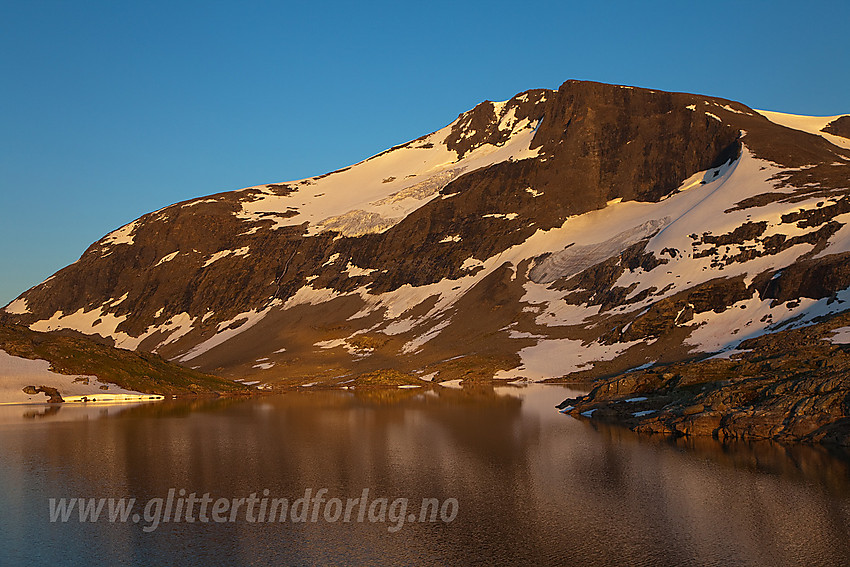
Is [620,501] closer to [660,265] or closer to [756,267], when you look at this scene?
[756,267]

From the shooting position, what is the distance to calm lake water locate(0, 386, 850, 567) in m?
27.2

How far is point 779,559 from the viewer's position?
2572 cm

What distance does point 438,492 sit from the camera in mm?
37938

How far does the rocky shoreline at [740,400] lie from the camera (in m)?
52.8

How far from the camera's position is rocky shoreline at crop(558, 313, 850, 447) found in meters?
52.8

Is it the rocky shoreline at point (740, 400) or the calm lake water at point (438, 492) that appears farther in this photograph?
the rocky shoreline at point (740, 400)

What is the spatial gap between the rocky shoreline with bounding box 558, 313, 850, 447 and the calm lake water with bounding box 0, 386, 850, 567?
11.1ft

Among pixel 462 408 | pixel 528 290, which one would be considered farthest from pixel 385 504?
pixel 528 290

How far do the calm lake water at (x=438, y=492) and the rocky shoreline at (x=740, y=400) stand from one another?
3.39 metres

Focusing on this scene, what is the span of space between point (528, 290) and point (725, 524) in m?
163

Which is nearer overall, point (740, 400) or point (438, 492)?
point (438, 492)

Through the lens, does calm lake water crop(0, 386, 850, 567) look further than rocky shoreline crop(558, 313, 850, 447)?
No

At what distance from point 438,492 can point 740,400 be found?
34.6 metres

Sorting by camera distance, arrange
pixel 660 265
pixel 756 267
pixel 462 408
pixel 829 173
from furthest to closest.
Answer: pixel 829 173, pixel 660 265, pixel 756 267, pixel 462 408
